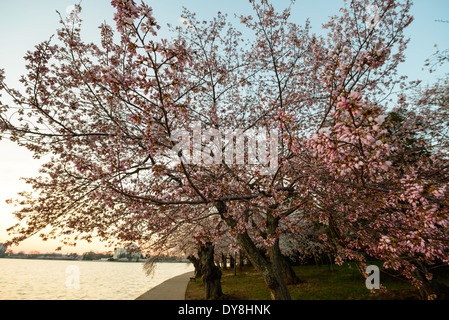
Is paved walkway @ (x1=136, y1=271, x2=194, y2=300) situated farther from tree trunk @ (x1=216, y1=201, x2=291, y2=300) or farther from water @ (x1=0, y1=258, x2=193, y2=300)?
tree trunk @ (x1=216, y1=201, x2=291, y2=300)

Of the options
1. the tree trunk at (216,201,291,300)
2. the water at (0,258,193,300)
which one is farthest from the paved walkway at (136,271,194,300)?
the tree trunk at (216,201,291,300)

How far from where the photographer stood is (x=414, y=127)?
8211mm

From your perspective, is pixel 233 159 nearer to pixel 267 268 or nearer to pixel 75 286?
pixel 267 268

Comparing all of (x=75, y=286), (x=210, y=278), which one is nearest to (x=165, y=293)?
(x=210, y=278)

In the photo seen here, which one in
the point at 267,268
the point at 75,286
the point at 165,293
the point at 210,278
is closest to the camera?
the point at 267,268

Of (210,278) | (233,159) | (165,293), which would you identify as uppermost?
(233,159)

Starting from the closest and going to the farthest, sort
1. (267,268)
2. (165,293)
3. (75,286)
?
(267,268) < (165,293) < (75,286)

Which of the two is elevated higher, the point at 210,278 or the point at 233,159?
the point at 233,159

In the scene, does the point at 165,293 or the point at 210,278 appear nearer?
the point at 210,278

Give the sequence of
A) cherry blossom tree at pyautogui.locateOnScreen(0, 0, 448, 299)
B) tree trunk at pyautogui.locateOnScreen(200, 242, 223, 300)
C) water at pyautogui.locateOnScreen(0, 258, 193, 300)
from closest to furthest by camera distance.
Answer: cherry blossom tree at pyautogui.locateOnScreen(0, 0, 448, 299) → tree trunk at pyautogui.locateOnScreen(200, 242, 223, 300) → water at pyautogui.locateOnScreen(0, 258, 193, 300)

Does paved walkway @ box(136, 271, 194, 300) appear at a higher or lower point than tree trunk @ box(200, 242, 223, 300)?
lower

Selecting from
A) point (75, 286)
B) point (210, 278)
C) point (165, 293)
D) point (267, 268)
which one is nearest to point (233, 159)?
point (267, 268)
